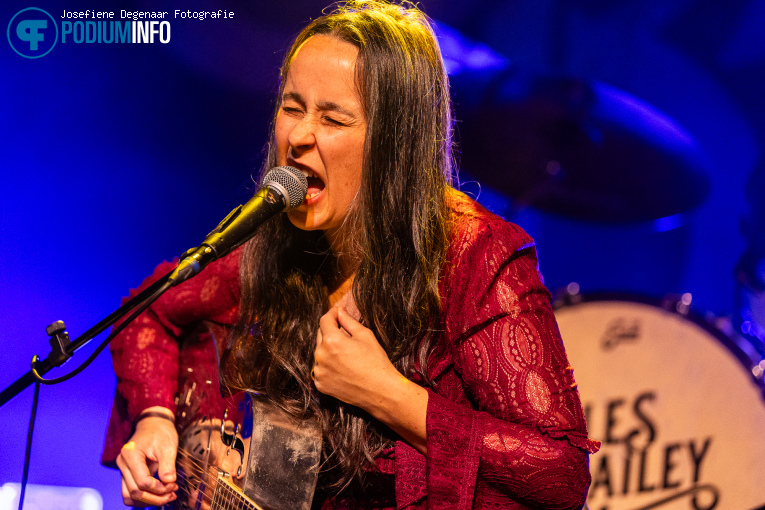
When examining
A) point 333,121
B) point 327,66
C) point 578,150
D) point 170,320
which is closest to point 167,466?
point 170,320

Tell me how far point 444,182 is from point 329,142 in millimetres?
329

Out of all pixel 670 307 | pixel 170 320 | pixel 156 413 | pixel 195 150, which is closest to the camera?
pixel 156 413

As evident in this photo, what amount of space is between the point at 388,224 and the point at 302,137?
287mm

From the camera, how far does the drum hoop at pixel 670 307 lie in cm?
246

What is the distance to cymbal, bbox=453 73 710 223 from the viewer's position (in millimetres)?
2447

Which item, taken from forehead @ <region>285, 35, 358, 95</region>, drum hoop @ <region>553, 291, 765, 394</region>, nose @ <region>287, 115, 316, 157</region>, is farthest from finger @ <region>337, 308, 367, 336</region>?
drum hoop @ <region>553, 291, 765, 394</region>

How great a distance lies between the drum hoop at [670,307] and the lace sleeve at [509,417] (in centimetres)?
113

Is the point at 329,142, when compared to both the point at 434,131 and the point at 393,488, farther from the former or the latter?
the point at 393,488

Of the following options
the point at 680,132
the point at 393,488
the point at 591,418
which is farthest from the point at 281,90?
the point at 591,418

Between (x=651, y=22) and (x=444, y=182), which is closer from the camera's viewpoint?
Answer: (x=444, y=182)

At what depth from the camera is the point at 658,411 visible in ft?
8.46

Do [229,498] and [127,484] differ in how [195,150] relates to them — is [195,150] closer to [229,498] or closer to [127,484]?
[127,484]

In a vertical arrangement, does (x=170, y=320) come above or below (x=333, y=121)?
below

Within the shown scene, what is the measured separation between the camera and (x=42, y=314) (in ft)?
9.84
